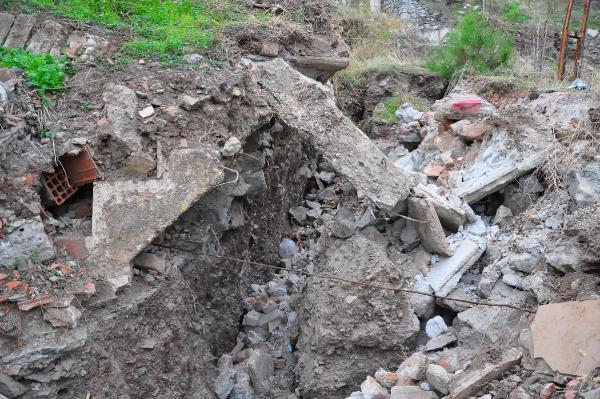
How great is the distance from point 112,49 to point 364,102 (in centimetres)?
504

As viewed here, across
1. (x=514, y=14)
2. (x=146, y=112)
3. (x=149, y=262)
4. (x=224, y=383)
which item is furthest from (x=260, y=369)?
(x=514, y=14)

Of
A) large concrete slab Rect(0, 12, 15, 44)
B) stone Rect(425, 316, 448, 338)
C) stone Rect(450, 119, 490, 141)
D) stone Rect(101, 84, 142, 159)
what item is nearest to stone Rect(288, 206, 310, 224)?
stone Rect(450, 119, 490, 141)

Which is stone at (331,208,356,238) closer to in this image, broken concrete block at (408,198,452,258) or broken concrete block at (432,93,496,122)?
broken concrete block at (408,198,452,258)

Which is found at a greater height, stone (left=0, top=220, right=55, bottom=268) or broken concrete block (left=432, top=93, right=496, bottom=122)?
stone (left=0, top=220, right=55, bottom=268)

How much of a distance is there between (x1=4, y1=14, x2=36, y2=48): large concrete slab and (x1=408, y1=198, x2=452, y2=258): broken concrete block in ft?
11.6

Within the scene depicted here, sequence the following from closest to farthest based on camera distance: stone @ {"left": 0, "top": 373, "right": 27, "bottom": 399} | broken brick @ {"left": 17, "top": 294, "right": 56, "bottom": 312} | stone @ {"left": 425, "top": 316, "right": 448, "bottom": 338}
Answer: stone @ {"left": 0, "top": 373, "right": 27, "bottom": 399}
broken brick @ {"left": 17, "top": 294, "right": 56, "bottom": 312}
stone @ {"left": 425, "top": 316, "right": 448, "bottom": 338}

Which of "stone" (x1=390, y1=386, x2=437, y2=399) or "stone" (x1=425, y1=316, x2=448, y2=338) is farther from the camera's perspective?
"stone" (x1=425, y1=316, x2=448, y2=338)

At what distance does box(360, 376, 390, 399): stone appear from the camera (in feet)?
12.9

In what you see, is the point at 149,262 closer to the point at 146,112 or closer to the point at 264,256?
the point at 146,112

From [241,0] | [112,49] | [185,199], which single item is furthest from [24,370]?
[241,0]

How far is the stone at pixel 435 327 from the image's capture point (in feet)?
14.8

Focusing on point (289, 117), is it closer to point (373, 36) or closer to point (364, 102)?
point (364, 102)

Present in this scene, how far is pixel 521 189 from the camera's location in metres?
5.36

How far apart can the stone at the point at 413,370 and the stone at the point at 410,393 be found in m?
0.14
